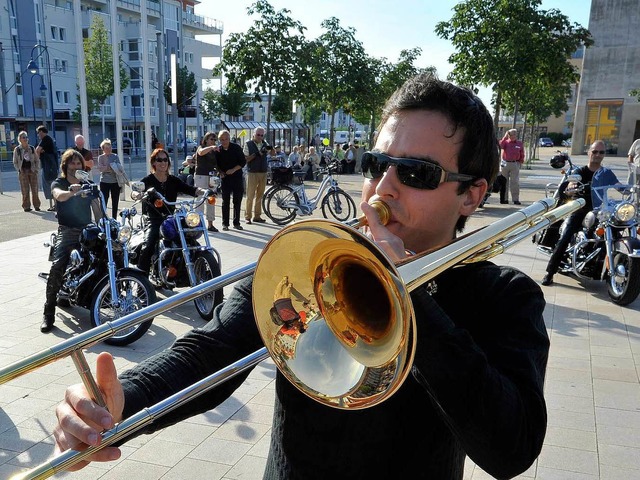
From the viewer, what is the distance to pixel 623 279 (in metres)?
6.12

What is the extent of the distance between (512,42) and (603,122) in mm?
30602

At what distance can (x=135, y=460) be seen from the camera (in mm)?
3199

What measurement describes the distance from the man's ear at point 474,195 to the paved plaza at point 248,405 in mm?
2274

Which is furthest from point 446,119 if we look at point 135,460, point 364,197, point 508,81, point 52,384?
point 508,81

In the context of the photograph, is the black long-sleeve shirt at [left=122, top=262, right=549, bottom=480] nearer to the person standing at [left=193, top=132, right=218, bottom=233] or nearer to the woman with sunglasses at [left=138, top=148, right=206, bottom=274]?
the woman with sunglasses at [left=138, top=148, right=206, bottom=274]

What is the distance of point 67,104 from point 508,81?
41897 mm

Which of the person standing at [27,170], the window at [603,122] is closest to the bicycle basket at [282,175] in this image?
the person standing at [27,170]

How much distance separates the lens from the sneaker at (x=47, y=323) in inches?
204

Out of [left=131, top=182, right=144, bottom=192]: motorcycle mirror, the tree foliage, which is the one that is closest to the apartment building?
the tree foliage

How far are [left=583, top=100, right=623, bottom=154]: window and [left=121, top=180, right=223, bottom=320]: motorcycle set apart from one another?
4087 centimetres

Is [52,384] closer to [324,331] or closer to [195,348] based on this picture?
[195,348]

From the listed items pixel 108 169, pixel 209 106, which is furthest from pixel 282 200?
pixel 209 106

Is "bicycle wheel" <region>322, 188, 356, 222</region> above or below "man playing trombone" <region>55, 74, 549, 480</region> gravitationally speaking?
below

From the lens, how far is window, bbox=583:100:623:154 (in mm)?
40719
